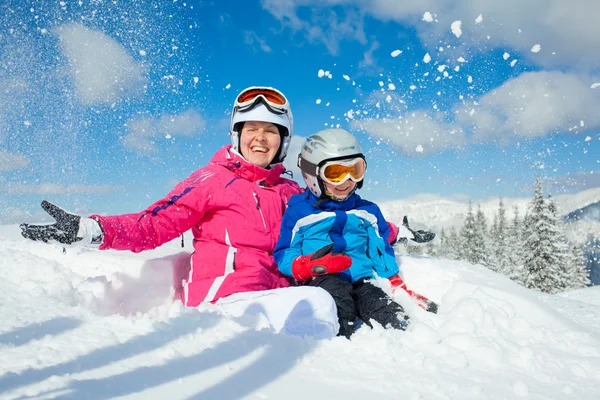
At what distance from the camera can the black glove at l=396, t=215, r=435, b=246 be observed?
506 centimetres

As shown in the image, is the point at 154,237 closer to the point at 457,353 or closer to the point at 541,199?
the point at 457,353

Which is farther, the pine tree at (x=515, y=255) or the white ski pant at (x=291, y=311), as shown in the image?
the pine tree at (x=515, y=255)

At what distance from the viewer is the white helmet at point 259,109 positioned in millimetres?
4441

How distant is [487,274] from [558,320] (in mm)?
1121

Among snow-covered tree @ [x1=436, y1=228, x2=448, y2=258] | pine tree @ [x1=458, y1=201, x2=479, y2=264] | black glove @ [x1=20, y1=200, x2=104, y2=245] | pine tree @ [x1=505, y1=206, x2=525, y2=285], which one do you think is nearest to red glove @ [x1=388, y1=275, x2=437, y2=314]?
black glove @ [x1=20, y1=200, x2=104, y2=245]

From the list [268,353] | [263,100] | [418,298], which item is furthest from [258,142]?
[268,353]

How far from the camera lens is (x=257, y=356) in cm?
215

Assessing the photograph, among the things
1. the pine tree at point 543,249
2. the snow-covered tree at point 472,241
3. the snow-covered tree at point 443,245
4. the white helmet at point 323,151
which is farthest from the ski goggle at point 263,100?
the snow-covered tree at point 443,245

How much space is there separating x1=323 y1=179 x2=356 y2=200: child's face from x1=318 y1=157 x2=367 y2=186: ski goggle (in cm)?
4

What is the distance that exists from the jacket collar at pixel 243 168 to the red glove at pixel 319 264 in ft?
3.51

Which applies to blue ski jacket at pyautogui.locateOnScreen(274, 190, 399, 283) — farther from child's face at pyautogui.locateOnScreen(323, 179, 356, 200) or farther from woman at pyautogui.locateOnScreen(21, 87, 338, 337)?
woman at pyautogui.locateOnScreen(21, 87, 338, 337)

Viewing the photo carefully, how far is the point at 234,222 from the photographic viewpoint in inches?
156

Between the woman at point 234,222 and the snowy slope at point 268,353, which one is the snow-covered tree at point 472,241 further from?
the snowy slope at point 268,353

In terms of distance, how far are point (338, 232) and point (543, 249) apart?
2741cm
